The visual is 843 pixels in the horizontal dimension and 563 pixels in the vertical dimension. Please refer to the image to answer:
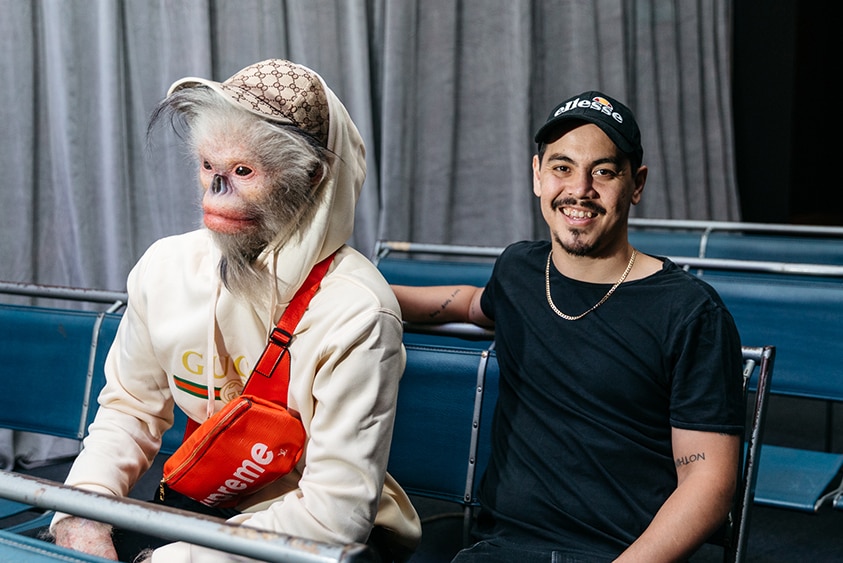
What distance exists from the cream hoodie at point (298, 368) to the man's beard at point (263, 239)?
2cm

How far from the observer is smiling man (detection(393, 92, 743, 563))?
1.61 meters

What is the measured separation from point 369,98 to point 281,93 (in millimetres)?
2706

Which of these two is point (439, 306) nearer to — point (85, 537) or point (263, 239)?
point (263, 239)

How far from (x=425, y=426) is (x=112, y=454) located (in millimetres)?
697

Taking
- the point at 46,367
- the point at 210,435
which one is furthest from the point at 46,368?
the point at 210,435

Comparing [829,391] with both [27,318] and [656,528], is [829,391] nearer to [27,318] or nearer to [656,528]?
[656,528]

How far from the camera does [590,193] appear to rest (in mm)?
1800

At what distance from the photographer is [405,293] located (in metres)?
2.08

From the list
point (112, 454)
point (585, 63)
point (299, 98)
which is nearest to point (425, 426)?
point (112, 454)

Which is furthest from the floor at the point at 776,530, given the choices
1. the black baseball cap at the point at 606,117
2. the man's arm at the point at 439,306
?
the black baseball cap at the point at 606,117

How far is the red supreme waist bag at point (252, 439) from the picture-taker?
4.78ft

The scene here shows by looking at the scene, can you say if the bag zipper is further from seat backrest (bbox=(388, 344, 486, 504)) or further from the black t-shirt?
seat backrest (bbox=(388, 344, 486, 504))

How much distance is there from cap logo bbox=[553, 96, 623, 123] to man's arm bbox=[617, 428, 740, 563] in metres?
0.59

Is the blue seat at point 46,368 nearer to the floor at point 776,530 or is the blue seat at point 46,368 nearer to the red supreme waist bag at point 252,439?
the floor at point 776,530
